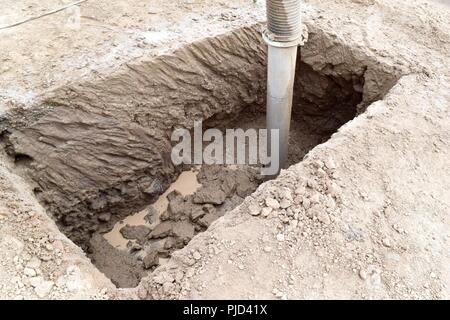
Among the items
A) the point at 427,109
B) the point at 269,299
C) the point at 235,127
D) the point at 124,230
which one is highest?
the point at 427,109

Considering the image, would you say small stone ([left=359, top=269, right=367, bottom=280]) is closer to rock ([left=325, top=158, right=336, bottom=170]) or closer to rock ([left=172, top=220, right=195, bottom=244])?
rock ([left=325, top=158, right=336, bottom=170])

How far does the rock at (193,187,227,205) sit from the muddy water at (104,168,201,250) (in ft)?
0.49

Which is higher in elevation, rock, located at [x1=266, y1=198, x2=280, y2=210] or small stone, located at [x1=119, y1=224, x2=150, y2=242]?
rock, located at [x1=266, y1=198, x2=280, y2=210]

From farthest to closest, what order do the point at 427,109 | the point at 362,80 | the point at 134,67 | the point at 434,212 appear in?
the point at 362,80 → the point at 134,67 → the point at 427,109 → the point at 434,212

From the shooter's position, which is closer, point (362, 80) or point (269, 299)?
point (269, 299)

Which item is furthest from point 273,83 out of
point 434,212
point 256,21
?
point 434,212

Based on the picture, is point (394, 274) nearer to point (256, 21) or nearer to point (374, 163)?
point (374, 163)

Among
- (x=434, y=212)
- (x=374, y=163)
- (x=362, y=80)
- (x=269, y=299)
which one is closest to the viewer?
(x=269, y=299)

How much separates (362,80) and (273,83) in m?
1.07

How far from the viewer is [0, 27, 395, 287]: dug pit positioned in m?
4.07

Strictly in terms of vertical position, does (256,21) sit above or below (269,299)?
above

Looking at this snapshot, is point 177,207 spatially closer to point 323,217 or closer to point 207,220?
point 207,220

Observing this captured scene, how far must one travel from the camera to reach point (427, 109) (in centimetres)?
391

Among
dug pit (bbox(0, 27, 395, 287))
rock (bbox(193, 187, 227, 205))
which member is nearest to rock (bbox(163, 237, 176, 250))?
dug pit (bbox(0, 27, 395, 287))
